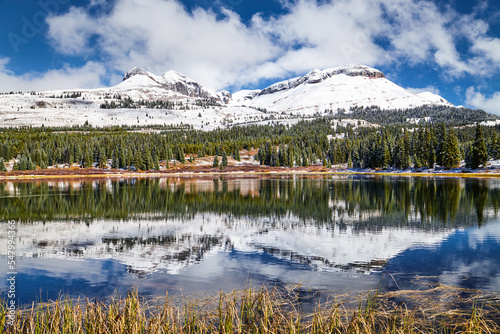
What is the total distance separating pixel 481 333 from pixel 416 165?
108662 mm

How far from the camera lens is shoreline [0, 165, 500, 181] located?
89125mm

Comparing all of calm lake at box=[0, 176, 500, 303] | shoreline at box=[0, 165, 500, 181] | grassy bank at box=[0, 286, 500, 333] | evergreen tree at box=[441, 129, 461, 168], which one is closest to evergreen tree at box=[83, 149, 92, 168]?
shoreline at box=[0, 165, 500, 181]

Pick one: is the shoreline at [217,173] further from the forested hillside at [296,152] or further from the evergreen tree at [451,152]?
the forested hillside at [296,152]

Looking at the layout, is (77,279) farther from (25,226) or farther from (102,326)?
(25,226)

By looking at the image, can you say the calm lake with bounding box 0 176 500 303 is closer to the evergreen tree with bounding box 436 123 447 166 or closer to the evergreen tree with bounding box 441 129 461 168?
the evergreen tree with bounding box 441 129 461 168

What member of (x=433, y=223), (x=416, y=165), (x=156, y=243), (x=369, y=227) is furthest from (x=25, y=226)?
(x=416, y=165)

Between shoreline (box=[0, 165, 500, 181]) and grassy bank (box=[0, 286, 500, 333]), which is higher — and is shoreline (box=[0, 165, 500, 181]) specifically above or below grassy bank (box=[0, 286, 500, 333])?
above

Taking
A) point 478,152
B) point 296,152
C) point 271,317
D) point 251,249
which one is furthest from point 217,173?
point 271,317

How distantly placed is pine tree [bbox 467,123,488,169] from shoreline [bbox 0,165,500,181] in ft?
7.66

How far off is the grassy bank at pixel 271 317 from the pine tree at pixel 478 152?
284 ft

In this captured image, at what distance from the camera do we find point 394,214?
25094 millimetres

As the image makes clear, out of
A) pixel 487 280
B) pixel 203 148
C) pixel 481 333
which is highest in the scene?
pixel 203 148

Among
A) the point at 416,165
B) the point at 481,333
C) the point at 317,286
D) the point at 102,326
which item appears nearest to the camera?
the point at 481,333

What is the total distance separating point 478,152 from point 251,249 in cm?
8616
